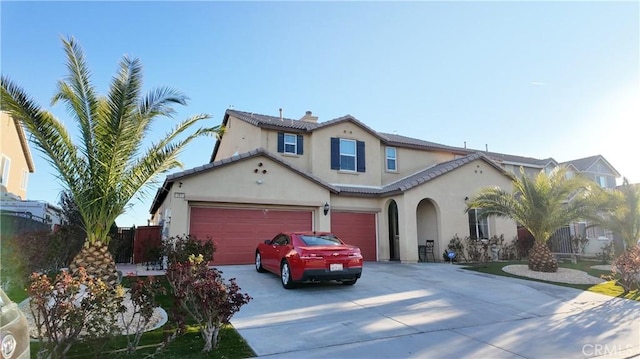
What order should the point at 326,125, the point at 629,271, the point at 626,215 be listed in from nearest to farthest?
the point at 629,271
the point at 626,215
the point at 326,125

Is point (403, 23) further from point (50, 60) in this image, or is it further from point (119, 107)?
→ point (50, 60)

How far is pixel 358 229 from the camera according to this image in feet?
59.8

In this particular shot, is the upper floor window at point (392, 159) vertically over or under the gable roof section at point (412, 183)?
over

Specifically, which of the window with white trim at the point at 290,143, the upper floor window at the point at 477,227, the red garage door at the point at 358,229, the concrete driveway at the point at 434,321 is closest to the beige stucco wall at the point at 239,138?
the window with white trim at the point at 290,143

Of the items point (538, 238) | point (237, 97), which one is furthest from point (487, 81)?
point (237, 97)

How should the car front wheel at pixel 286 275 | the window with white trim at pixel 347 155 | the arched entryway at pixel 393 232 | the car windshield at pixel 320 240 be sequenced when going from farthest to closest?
1. the window with white trim at pixel 347 155
2. the arched entryway at pixel 393 232
3. the car windshield at pixel 320 240
4. the car front wheel at pixel 286 275

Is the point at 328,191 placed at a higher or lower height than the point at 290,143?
lower

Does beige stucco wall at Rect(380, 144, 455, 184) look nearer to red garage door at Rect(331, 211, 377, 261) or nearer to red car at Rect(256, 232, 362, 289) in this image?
red garage door at Rect(331, 211, 377, 261)

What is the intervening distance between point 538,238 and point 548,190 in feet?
6.34

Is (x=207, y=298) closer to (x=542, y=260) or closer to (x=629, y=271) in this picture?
(x=629, y=271)

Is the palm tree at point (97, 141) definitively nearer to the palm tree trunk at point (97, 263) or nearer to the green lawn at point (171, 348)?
the palm tree trunk at point (97, 263)

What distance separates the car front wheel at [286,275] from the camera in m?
9.90

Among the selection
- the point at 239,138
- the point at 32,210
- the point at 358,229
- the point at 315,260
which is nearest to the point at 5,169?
the point at 32,210

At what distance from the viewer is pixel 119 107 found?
26.7ft
